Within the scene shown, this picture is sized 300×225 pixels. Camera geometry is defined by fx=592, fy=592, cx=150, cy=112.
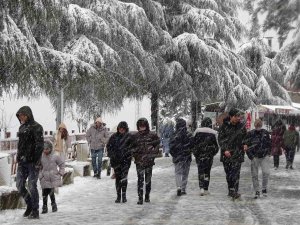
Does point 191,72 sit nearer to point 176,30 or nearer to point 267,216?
point 176,30

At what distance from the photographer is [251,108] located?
33312mm

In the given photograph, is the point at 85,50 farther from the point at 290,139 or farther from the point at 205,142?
the point at 205,142

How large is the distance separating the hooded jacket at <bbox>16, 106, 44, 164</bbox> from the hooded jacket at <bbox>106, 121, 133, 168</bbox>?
7.37 feet

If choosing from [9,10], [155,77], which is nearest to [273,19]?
[9,10]

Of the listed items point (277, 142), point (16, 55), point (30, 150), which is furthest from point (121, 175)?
point (277, 142)

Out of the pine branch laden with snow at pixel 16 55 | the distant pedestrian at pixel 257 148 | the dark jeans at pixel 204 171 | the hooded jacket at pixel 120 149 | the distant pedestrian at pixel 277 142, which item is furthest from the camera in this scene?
the distant pedestrian at pixel 277 142

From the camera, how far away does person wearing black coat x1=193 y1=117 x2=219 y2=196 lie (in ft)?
40.5

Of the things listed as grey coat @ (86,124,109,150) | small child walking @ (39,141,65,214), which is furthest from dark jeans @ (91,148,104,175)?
small child walking @ (39,141,65,214)

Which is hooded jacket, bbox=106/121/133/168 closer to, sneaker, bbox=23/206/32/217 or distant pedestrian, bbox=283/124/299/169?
sneaker, bbox=23/206/32/217

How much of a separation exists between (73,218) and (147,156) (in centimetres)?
236

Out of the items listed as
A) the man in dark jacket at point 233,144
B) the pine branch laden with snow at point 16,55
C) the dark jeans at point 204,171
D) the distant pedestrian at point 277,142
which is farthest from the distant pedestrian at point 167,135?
the man in dark jacket at point 233,144

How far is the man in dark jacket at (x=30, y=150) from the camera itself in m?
9.05

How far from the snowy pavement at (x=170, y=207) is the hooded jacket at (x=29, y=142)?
97cm

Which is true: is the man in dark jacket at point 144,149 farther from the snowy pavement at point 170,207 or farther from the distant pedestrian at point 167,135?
the distant pedestrian at point 167,135
